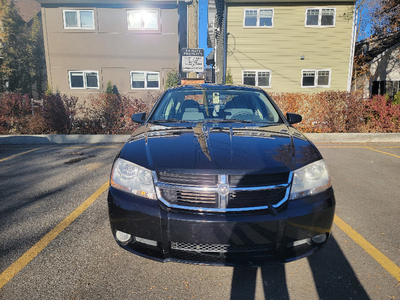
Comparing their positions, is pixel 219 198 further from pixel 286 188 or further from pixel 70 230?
pixel 70 230

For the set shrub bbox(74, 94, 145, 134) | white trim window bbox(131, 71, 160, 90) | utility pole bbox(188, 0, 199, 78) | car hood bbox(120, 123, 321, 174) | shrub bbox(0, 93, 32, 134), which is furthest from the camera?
utility pole bbox(188, 0, 199, 78)

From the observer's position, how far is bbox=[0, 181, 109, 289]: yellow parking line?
7.54 ft

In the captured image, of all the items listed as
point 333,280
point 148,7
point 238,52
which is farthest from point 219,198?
point 148,7

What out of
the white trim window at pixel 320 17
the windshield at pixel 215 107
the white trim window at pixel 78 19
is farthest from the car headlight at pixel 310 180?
the white trim window at pixel 78 19

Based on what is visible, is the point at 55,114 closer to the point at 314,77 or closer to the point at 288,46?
the point at 288,46

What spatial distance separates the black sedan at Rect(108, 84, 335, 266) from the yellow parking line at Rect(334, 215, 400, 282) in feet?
2.37

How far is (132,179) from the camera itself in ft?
7.28

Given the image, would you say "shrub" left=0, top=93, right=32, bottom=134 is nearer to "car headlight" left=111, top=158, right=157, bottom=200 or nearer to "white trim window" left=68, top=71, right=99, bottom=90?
"white trim window" left=68, top=71, right=99, bottom=90

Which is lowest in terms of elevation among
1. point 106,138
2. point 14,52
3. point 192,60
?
point 106,138

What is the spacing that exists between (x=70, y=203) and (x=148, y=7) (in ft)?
52.0

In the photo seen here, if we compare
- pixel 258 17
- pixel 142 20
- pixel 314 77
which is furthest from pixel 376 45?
pixel 142 20

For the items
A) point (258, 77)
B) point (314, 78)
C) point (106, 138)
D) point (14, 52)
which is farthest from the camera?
point (14, 52)

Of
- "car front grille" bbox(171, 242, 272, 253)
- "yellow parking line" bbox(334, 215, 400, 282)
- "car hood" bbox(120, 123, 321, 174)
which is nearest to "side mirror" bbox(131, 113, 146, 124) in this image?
"car hood" bbox(120, 123, 321, 174)

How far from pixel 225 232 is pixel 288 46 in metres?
16.2
